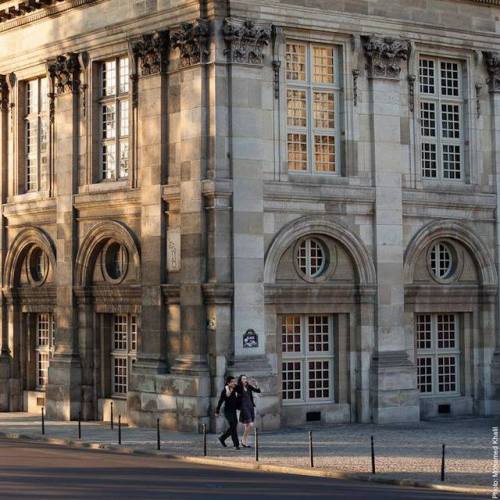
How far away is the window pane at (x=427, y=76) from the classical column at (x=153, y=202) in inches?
321

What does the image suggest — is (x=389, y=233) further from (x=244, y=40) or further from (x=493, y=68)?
(x=244, y=40)

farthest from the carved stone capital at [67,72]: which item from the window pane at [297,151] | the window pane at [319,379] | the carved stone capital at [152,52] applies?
the window pane at [319,379]

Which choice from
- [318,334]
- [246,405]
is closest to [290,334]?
[318,334]

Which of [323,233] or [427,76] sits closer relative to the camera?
[323,233]

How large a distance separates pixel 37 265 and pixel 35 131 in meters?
4.56

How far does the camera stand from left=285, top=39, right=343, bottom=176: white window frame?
3641cm

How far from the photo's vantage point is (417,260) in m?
38.3

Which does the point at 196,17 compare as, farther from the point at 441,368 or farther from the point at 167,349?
the point at 441,368

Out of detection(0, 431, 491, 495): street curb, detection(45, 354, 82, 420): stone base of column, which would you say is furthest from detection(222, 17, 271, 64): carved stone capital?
detection(45, 354, 82, 420): stone base of column

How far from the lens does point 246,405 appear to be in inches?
1214

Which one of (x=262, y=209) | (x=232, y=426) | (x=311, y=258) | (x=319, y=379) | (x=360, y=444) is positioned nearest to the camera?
(x=232, y=426)

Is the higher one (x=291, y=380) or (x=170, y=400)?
(x=291, y=380)

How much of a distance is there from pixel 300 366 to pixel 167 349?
153 inches

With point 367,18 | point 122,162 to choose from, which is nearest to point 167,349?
point 122,162
